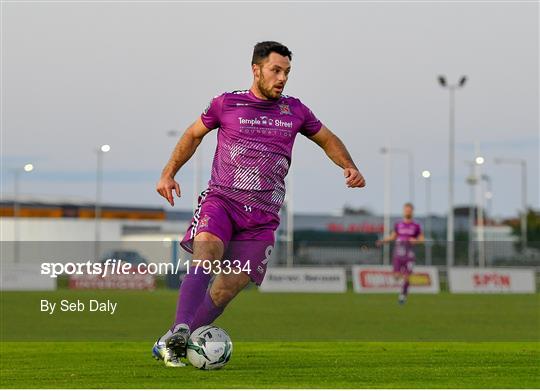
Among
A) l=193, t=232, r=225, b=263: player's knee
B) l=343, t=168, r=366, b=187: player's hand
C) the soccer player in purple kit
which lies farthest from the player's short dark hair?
l=193, t=232, r=225, b=263: player's knee

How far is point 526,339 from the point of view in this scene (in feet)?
60.0

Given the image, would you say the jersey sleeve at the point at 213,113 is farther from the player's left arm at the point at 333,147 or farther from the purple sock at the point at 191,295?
the purple sock at the point at 191,295

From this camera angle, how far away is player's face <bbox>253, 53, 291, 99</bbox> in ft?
32.8

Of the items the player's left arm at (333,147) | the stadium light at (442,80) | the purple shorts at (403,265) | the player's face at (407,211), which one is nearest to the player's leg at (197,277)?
the player's left arm at (333,147)

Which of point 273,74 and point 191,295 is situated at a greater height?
point 273,74

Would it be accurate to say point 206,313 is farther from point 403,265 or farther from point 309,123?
point 403,265

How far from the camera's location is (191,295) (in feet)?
32.8

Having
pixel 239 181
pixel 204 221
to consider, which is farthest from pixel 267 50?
pixel 204 221

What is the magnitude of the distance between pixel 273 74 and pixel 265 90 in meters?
0.15

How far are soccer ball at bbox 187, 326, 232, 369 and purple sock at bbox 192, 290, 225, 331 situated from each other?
165 millimetres

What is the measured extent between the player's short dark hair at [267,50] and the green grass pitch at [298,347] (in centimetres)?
261

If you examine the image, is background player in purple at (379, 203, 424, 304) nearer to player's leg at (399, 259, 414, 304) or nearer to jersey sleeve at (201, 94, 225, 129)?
player's leg at (399, 259, 414, 304)

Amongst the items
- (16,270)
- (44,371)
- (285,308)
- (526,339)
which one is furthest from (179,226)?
(44,371)

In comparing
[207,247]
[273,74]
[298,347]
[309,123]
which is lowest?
[298,347]
